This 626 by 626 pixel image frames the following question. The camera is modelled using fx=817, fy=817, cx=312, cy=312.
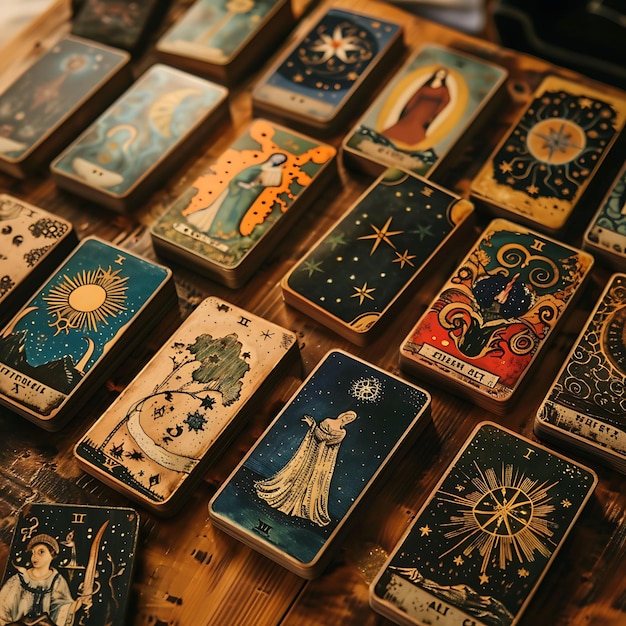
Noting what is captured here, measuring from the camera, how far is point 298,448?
1.03 meters

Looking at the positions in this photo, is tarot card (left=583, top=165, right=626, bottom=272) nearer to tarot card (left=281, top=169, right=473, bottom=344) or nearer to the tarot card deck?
tarot card (left=281, top=169, right=473, bottom=344)

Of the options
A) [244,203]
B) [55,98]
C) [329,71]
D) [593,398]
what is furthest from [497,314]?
[55,98]

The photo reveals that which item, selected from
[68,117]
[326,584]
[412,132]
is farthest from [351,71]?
[326,584]

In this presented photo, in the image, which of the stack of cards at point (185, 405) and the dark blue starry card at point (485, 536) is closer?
the dark blue starry card at point (485, 536)

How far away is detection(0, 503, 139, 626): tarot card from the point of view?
0.96 metres

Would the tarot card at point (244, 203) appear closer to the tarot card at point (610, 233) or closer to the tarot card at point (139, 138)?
the tarot card at point (139, 138)

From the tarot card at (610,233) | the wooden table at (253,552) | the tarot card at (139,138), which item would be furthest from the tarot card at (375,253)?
the tarot card at (139,138)

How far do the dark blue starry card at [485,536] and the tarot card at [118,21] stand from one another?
3.33 ft

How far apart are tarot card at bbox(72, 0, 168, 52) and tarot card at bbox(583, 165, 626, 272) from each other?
91 centimetres

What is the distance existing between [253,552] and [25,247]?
587 mm

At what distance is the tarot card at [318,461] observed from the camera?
0.98 meters

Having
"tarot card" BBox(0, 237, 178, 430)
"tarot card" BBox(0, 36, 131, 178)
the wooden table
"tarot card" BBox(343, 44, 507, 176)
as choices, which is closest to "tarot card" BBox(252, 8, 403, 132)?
"tarot card" BBox(343, 44, 507, 176)

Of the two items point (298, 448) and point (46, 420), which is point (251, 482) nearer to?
point (298, 448)

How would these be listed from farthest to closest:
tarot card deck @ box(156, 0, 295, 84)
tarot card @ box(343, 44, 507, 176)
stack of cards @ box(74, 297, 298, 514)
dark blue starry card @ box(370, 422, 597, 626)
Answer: tarot card deck @ box(156, 0, 295, 84)
tarot card @ box(343, 44, 507, 176)
stack of cards @ box(74, 297, 298, 514)
dark blue starry card @ box(370, 422, 597, 626)
